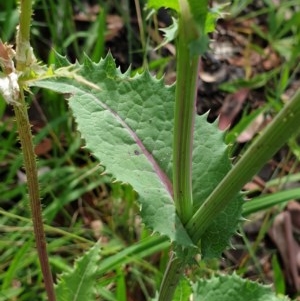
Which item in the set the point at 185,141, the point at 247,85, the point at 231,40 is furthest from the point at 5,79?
the point at 231,40

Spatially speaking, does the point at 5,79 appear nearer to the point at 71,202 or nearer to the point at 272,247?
the point at 71,202

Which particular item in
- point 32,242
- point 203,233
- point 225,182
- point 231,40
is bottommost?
point 32,242

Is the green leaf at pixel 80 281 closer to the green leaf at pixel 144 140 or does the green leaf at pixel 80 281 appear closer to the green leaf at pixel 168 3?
the green leaf at pixel 144 140

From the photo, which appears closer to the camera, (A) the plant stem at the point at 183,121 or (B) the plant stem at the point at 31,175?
(A) the plant stem at the point at 183,121

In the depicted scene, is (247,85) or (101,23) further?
(247,85)

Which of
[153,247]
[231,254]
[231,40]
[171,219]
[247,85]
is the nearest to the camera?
[171,219]

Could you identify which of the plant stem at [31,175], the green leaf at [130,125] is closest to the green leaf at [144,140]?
the green leaf at [130,125]

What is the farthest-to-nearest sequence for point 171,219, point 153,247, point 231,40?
point 231,40, point 153,247, point 171,219
